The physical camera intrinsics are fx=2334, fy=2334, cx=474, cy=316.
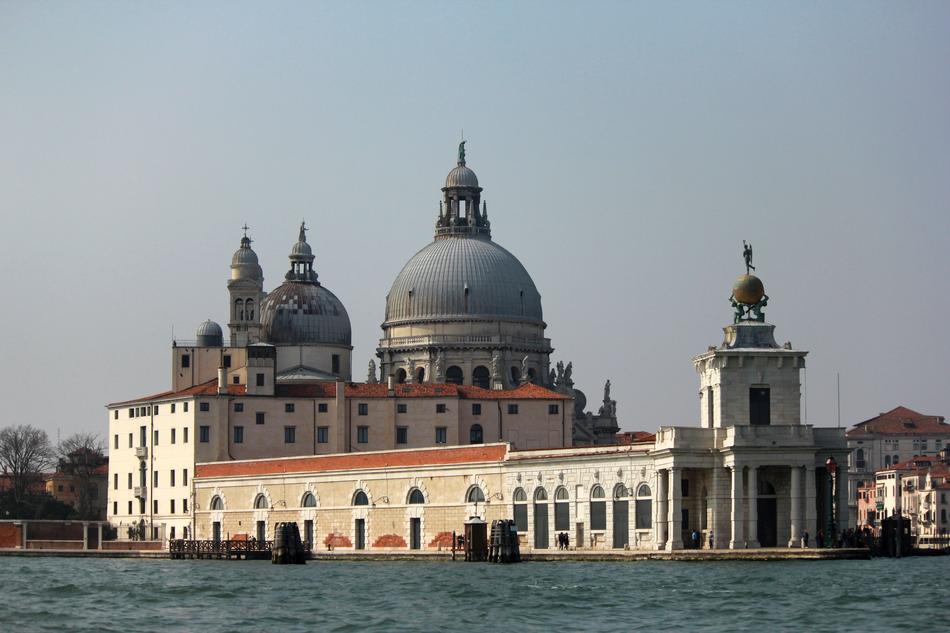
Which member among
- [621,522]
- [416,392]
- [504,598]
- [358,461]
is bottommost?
[504,598]

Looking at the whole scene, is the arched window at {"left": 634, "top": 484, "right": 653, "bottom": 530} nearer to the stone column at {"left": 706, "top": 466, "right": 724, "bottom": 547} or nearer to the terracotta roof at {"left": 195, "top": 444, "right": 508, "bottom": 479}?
the stone column at {"left": 706, "top": 466, "right": 724, "bottom": 547}

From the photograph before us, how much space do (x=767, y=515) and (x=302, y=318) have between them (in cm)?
5063

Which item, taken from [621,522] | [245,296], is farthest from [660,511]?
[245,296]

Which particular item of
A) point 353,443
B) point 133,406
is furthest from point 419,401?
point 133,406

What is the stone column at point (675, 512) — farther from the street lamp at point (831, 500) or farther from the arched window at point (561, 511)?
the arched window at point (561, 511)

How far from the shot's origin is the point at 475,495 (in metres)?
87.8

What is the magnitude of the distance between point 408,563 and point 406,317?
4428cm

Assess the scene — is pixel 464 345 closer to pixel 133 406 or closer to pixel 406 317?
pixel 406 317

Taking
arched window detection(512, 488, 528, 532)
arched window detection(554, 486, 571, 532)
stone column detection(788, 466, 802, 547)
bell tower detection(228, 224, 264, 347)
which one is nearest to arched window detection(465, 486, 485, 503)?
arched window detection(512, 488, 528, 532)

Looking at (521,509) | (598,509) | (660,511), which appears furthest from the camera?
(521,509)

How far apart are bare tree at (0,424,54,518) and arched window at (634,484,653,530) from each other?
58.5 meters

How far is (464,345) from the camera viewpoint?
12462cm

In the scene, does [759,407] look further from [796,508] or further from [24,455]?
[24,455]

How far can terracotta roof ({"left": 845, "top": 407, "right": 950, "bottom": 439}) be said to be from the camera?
157 metres
